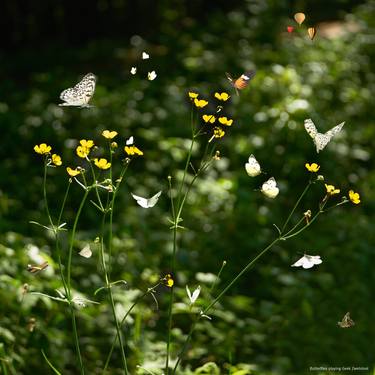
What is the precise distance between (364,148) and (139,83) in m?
1.80

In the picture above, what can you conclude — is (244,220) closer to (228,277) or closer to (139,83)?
(228,277)

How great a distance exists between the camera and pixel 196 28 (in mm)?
7188

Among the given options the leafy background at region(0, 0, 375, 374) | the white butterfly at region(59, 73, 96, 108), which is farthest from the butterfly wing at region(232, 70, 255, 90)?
the leafy background at region(0, 0, 375, 374)

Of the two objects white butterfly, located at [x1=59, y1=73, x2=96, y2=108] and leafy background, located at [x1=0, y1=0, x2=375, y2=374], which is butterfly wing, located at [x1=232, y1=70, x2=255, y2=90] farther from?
leafy background, located at [x1=0, y1=0, x2=375, y2=374]

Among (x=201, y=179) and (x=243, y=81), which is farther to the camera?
(x=201, y=179)

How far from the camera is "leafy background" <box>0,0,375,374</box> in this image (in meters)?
2.95

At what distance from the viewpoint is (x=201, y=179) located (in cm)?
441

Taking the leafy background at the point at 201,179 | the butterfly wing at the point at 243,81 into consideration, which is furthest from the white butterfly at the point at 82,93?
the leafy background at the point at 201,179

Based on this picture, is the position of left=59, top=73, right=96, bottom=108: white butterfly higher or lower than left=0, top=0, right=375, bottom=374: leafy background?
higher

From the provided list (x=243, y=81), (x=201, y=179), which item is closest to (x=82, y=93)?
(x=243, y=81)

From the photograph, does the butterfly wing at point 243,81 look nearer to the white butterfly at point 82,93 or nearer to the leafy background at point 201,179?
the white butterfly at point 82,93

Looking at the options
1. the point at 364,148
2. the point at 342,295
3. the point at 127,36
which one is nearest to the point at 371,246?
the point at 342,295

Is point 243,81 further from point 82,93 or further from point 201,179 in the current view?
point 201,179

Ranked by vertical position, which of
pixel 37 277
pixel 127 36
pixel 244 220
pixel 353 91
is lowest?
pixel 127 36
